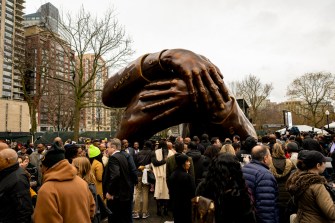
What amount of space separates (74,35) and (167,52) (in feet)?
48.0

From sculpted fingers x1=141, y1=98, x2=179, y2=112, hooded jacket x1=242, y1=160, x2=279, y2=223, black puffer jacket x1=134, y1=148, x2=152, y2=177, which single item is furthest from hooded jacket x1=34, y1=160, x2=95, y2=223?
sculpted fingers x1=141, y1=98, x2=179, y2=112

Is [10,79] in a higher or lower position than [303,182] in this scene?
higher

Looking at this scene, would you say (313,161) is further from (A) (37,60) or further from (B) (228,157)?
(A) (37,60)

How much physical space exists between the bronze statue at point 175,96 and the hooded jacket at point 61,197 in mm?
6366

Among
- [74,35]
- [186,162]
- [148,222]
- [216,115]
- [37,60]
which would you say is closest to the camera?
[186,162]

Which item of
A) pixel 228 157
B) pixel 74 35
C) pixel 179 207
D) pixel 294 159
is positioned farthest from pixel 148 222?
pixel 74 35

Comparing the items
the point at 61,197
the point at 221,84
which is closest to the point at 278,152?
the point at 61,197

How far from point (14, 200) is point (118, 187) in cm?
240

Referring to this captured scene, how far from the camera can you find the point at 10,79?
257 feet

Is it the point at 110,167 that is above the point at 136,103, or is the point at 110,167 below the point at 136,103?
below

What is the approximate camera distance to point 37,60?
26.9m

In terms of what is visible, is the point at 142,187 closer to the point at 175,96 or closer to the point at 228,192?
the point at 175,96

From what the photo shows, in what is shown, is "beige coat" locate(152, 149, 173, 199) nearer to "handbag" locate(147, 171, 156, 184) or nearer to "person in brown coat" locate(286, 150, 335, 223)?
"handbag" locate(147, 171, 156, 184)

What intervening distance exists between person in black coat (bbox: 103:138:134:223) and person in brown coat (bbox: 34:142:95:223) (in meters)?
2.31
